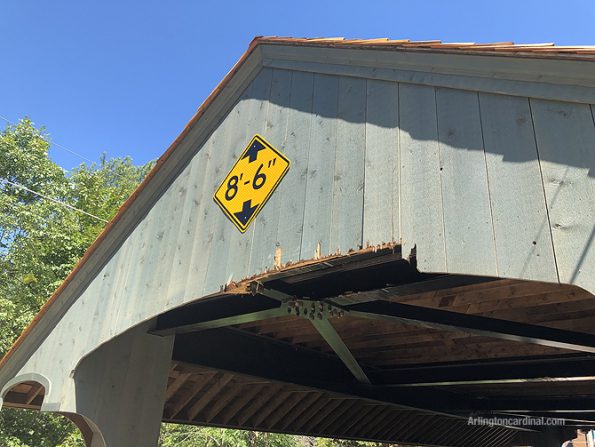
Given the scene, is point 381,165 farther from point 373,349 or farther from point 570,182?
point 373,349

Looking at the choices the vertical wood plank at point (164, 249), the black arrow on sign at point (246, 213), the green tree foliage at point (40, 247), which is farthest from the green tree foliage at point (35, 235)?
the black arrow on sign at point (246, 213)

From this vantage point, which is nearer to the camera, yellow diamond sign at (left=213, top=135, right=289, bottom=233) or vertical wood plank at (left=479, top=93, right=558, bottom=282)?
vertical wood plank at (left=479, top=93, right=558, bottom=282)

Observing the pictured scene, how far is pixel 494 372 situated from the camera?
5570 millimetres

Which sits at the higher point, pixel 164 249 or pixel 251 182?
pixel 251 182

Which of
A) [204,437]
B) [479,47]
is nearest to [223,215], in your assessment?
[479,47]

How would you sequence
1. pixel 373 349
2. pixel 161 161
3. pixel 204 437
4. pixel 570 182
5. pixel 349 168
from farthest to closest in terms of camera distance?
pixel 204 437, pixel 373 349, pixel 161 161, pixel 349 168, pixel 570 182

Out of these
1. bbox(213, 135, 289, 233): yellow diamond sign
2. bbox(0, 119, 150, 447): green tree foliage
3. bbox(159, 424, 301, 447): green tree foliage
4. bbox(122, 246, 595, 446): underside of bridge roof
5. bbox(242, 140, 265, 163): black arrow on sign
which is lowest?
bbox(159, 424, 301, 447): green tree foliage

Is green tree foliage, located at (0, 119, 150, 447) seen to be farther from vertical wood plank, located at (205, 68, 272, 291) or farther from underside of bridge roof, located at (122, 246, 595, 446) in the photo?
vertical wood plank, located at (205, 68, 272, 291)

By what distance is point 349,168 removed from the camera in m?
2.79

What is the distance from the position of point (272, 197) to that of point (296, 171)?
251mm

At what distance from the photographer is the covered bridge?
6.66 ft

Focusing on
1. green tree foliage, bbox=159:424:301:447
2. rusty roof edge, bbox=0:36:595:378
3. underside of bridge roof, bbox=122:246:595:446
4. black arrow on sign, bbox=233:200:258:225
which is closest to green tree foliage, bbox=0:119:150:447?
green tree foliage, bbox=159:424:301:447

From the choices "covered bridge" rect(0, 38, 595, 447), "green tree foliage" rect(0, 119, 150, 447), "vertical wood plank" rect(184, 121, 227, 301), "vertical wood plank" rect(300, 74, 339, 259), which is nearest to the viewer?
"covered bridge" rect(0, 38, 595, 447)

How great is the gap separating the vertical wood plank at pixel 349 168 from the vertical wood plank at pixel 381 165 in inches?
1.8
